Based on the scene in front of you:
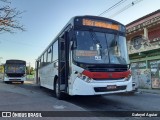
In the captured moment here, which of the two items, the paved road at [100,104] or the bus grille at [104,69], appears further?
the bus grille at [104,69]

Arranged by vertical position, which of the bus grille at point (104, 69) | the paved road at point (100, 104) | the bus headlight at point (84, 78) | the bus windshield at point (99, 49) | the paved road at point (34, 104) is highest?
the bus windshield at point (99, 49)

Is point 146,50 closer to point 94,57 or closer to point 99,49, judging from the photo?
point 99,49

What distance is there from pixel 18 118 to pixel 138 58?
23.0m

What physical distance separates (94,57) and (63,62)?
2.04m

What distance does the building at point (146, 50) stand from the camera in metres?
25.3

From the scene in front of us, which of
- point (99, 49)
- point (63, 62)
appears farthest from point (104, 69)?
point (63, 62)

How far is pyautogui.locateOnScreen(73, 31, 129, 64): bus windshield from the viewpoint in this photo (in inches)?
Answer: 389

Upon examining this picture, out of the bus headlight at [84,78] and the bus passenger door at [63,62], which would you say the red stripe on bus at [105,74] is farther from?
the bus passenger door at [63,62]

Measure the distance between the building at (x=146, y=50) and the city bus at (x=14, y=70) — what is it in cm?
1388

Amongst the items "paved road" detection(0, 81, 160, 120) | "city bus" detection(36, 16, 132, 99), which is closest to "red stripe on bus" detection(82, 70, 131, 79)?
"city bus" detection(36, 16, 132, 99)

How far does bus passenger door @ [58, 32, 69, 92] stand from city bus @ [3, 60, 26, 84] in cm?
2139

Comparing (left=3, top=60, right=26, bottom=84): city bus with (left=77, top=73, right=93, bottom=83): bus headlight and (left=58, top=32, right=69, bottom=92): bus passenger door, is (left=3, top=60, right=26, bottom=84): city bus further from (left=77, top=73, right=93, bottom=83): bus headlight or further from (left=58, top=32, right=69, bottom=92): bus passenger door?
(left=77, top=73, right=93, bottom=83): bus headlight

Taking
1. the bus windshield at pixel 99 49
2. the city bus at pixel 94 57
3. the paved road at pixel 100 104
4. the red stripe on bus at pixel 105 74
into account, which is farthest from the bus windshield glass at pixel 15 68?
the red stripe on bus at pixel 105 74

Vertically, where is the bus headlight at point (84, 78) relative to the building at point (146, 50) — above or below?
below
